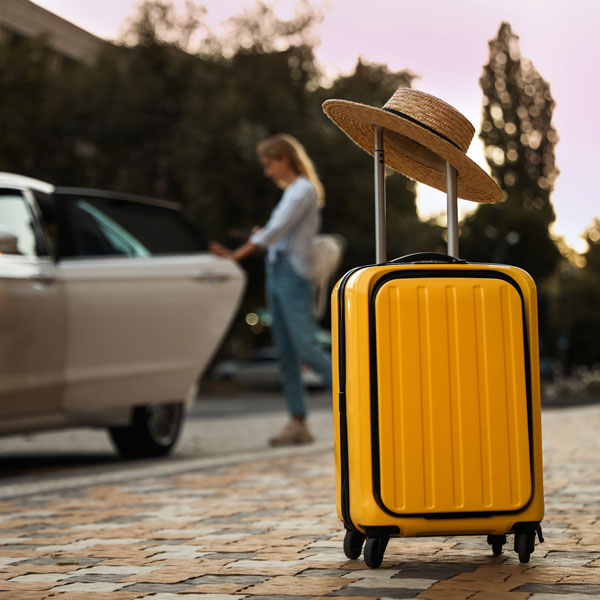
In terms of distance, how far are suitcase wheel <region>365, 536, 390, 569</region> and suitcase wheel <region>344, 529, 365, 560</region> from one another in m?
0.09

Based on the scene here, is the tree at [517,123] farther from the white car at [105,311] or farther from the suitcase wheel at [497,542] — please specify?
the suitcase wheel at [497,542]

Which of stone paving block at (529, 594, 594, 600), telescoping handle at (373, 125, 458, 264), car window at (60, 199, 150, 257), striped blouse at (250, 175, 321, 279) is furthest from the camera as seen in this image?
striped blouse at (250, 175, 321, 279)

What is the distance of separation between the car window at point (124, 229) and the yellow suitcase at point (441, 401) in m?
4.22

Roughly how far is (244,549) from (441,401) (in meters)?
0.88

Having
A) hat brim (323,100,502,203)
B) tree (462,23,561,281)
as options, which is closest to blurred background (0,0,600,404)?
tree (462,23,561,281)

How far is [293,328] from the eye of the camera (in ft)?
26.2

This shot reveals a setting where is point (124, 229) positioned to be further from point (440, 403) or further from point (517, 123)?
point (517, 123)

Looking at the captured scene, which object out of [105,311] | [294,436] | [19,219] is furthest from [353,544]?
[294,436]

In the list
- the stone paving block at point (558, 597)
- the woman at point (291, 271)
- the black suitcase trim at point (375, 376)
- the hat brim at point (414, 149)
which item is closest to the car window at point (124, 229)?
the woman at point (291, 271)

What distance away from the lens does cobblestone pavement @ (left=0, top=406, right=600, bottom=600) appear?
2949mm

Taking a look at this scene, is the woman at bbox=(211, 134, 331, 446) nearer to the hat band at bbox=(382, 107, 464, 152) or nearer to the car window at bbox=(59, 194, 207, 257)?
the car window at bbox=(59, 194, 207, 257)

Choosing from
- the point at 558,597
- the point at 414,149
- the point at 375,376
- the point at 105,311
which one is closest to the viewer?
the point at 558,597

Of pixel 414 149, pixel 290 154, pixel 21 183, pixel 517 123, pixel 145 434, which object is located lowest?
pixel 145 434

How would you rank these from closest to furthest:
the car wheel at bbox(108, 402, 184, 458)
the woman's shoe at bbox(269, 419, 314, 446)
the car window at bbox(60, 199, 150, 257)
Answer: the car window at bbox(60, 199, 150, 257), the car wheel at bbox(108, 402, 184, 458), the woman's shoe at bbox(269, 419, 314, 446)
